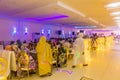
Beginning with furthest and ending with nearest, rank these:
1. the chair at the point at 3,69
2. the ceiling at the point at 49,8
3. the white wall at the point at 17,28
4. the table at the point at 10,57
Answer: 1. the white wall at the point at 17,28
2. the ceiling at the point at 49,8
3. the table at the point at 10,57
4. the chair at the point at 3,69

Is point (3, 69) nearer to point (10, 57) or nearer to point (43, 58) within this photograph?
point (10, 57)

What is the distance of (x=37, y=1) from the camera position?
19.5 ft

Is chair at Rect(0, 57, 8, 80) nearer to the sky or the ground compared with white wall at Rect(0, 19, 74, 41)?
nearer to the ground

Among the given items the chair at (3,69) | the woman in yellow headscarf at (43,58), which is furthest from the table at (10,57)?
the woman in yellow headscarf at (43,58)

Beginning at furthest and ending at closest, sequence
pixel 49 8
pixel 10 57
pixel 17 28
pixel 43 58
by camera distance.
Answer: pixel 17 28 < pixel 49 8 < pixel 43 58 < pixel 10 57

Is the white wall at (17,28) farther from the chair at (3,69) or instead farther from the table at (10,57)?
the chair at (3,69)

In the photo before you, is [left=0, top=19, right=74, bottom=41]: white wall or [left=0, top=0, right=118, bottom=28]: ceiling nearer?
[left=0, top=0, right=118, bottom=28]: ceiling

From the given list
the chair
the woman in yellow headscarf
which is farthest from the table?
the woman in yellow headscarf

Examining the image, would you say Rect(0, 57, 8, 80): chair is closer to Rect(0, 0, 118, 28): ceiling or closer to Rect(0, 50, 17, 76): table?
Rect(0, 50, 17, 76): table

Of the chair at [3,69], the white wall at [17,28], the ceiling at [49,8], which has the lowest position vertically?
the chair at [3,69]

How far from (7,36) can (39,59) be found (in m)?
6.18

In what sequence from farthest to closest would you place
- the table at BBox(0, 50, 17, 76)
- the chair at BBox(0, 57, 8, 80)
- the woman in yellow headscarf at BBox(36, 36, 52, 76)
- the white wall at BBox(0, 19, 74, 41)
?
the white wall at BBox(0, 19, 74, 41) < the woman in yellow headscarf at BBox(36, 36, 52, 76) < the table at BBox(0, 50, 17, 76) < the chair at BBox(0, 57, 8, 80)

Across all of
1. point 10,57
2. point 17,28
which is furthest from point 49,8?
point 17,28

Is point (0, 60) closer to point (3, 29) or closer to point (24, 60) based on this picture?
point (24, 60)
